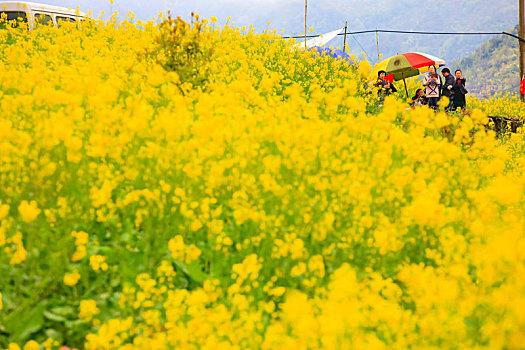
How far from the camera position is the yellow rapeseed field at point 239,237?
2324mm

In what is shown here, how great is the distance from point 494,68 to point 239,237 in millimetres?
149018

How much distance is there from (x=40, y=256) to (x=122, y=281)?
0.54 m

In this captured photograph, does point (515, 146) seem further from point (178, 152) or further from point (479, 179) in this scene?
point (178, 152)

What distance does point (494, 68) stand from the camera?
133375 mm

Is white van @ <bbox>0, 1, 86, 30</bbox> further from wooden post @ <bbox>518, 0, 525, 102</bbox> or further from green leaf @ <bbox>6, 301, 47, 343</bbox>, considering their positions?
wooden post @ <bbox>518, 0, 525, 102</bbox>

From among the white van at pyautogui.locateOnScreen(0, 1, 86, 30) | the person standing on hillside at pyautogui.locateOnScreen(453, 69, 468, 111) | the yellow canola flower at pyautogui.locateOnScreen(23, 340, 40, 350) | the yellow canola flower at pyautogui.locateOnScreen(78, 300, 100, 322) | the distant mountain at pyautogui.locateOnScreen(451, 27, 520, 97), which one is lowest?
the yellow canola flower at pyautogui.locateOnScreen(23, 340, 40, 350)

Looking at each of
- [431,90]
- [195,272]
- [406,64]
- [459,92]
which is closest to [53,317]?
[195,272]

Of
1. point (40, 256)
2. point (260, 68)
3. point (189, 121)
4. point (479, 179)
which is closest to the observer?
point (40, 256)

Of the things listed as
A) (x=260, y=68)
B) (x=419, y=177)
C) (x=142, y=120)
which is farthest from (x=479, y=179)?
(x=260, y=68)

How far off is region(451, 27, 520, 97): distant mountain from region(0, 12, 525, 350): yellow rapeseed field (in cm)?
13272

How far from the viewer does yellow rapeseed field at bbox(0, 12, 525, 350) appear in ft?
7.63

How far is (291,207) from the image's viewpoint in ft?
11.9

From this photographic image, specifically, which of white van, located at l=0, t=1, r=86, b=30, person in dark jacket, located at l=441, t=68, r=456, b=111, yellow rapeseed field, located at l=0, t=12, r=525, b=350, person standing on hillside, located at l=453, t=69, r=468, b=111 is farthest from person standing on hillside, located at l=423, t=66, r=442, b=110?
white van, located at l=0, t=1, r=86, b=30

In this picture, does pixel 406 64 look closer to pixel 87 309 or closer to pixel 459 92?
pixel 459 92
